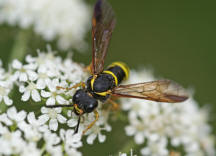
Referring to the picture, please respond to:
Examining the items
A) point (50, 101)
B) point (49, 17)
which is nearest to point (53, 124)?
point (50, 101)

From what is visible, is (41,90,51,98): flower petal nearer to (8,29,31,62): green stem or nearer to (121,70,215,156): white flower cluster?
(121,70,215,156): white flower cluster

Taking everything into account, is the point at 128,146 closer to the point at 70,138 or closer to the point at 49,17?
the point at 70,138

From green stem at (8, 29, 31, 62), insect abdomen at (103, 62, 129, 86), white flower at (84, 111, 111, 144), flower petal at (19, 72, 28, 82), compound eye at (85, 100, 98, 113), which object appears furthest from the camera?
green stem at (8, 29, 31, 62)

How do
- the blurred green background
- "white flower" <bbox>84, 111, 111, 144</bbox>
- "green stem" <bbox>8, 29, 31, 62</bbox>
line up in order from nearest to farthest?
"white flower" <bbox>84, 111, 111, 144</bbox> < "green stem" <bbox>8, 29, 31, 62</bbox> < the blurred green background

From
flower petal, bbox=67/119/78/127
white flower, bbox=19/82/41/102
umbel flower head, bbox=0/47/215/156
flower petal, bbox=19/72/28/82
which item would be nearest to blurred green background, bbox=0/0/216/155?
umbel flower head, bbox=0/47/215/156

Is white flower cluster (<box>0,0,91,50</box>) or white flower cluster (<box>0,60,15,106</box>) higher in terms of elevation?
white flower cluster (<box>0,0,91,50</box>)

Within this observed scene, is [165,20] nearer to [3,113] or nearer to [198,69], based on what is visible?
[198,69]

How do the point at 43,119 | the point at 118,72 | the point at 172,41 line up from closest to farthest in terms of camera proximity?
1. the point at 43,119
2. the point at 118,72
3. the point at 172,41

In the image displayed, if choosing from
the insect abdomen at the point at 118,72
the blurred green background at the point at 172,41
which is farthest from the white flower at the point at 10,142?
the blurred green background at the point at 172,41
